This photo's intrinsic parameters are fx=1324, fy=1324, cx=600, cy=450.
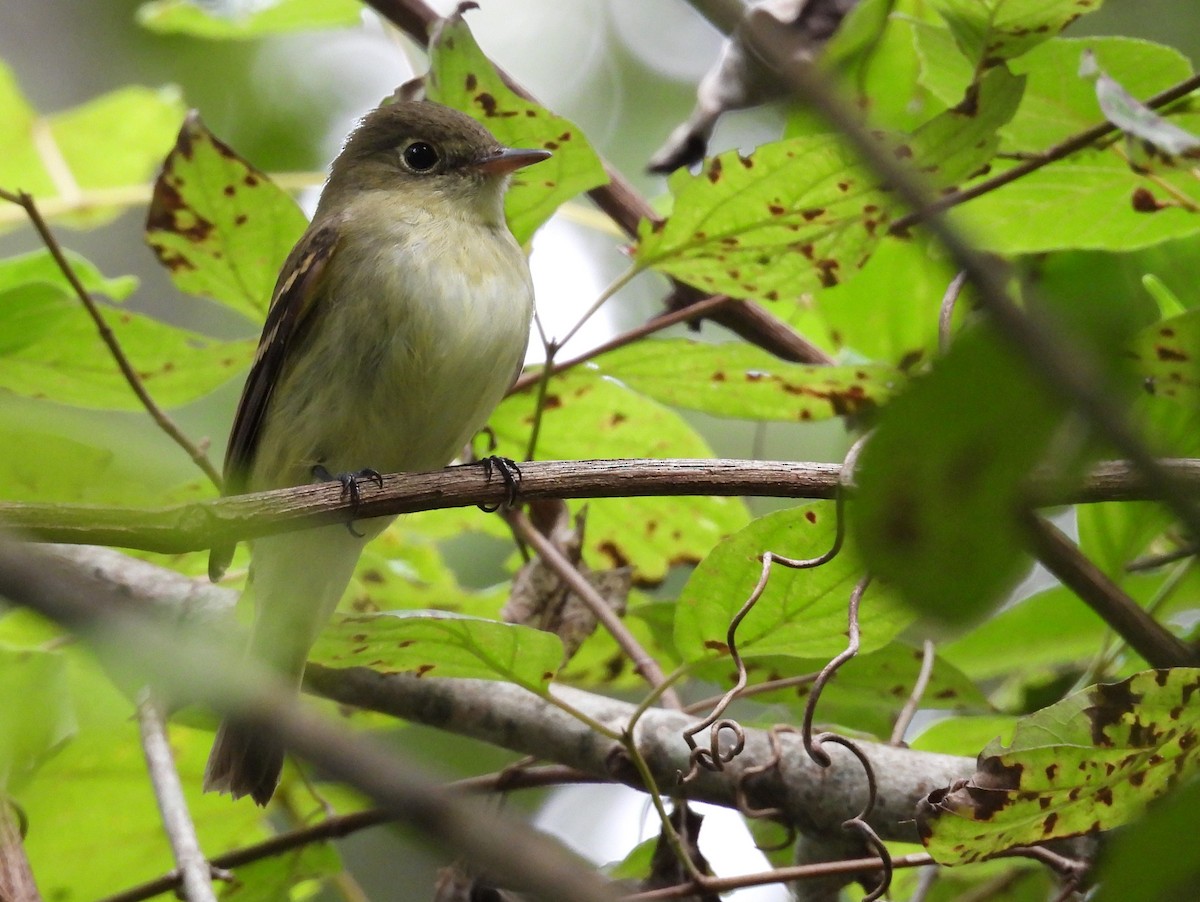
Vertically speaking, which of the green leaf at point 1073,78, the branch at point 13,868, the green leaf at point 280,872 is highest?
the green leaf at point 1073,78

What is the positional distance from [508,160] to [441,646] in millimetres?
1525

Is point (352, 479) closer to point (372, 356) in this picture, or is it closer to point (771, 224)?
point (372, 356)

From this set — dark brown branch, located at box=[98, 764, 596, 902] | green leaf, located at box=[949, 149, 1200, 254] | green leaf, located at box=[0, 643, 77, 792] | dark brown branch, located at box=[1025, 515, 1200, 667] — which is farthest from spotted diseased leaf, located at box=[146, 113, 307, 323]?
dark brown branch, located at box=[1025, 515, 1200, 667]

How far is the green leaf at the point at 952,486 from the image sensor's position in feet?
2.14

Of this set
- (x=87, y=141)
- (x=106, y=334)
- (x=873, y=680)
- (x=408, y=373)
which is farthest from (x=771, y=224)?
(x=87, y=141)

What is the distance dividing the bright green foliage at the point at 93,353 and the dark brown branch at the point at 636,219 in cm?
79

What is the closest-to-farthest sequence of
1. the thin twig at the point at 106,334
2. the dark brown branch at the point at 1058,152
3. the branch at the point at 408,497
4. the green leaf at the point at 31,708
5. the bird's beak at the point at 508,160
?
the branch at the point at 408,497, the green leaf at the point at 31,708, the dark brown branch at the point at 1058,152, the thin twig at the point at 106,334, the bird's beak at the point at 508,160

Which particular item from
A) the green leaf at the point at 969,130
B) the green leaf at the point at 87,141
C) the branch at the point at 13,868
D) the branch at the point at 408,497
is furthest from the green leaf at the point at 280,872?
the green leaf at the point at 87,141

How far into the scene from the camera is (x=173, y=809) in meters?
2.17

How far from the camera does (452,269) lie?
Answer: 127 inches

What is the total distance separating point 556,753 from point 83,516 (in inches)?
43.7

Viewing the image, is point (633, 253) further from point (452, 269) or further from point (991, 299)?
point (991, 299)

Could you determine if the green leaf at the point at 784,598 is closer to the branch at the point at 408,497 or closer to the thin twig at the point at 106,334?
the branch at the point at 408,497

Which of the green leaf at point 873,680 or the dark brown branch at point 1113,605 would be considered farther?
the green leaf at point 873,680
